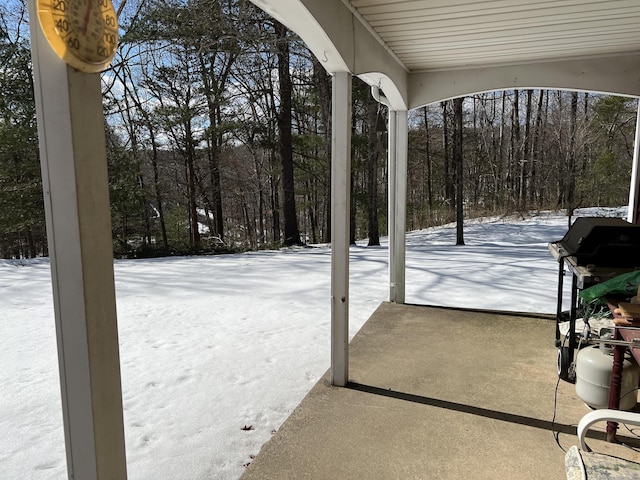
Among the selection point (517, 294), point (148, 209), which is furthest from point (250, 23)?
point (517, 294)

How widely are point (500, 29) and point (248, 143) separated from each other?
10.2m

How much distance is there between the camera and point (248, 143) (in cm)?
1261

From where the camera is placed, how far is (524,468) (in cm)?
201

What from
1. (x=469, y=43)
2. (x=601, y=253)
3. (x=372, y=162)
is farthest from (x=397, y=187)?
→ (x=372, y=162)

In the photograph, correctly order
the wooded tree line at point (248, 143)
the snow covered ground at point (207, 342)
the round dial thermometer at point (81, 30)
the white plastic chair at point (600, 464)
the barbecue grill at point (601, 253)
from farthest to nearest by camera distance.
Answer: the wooded tree line at point (248, 143) < the barbecue grill at point (601, 253) < the snow covered ground at point (207, 342) < the white plastic chair at point (600, 464) < the round dial thermometer at point (81, 30)

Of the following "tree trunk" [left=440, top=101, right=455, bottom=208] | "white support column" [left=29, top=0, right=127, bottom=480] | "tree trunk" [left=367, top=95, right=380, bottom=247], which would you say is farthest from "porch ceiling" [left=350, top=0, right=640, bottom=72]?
"tree trunk" [left=440, top=101, right=455, bottom=208]

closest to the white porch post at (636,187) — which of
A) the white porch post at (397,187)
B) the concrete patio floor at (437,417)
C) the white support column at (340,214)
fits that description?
the concrete patio floor at (437,417)

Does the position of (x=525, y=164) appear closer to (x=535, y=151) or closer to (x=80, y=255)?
(x=535, y=151)

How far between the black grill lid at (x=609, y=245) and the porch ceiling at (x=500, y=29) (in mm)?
1314

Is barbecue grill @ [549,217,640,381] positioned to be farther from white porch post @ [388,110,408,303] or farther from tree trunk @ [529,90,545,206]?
tree trunk @ [529,90,545,206]

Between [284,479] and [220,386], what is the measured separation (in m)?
1.08

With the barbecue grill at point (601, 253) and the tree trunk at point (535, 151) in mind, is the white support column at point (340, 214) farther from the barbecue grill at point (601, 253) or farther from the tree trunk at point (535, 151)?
the tree trunk at point (535, 151)

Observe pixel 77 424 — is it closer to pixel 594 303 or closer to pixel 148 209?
pixel 594 303

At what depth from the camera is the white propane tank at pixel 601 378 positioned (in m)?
2.35
